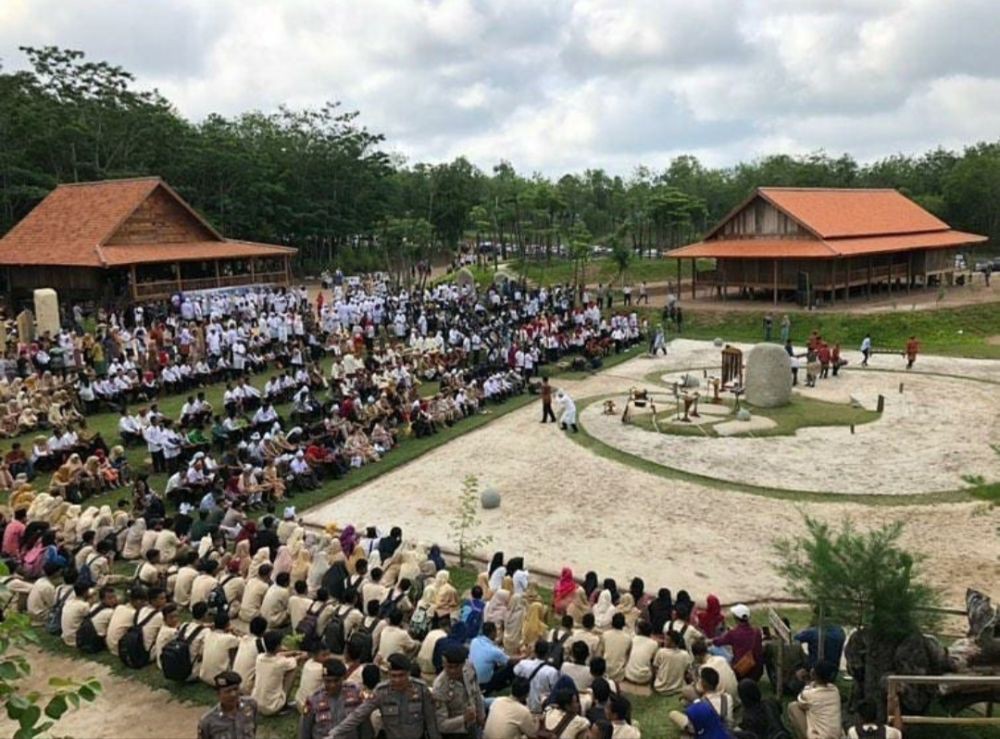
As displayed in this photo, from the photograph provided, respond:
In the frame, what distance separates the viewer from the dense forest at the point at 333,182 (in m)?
50.8

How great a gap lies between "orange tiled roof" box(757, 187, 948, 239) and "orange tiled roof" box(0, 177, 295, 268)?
82.6 feet

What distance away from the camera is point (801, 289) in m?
41.8

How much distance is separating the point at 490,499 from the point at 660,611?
6507 millimetres

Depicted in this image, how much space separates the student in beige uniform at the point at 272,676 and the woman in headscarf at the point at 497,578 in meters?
3.09

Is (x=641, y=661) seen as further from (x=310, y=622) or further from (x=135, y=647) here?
(x=135, y=647)

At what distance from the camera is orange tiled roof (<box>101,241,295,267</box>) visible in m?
36.6

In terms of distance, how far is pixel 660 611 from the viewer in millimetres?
11172

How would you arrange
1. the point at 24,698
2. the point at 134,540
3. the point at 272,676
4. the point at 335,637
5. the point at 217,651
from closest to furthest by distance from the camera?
the point at 24,698 < the point at 272,676 < the point at 217,651 < the point at 335,637 < the point at 134,540

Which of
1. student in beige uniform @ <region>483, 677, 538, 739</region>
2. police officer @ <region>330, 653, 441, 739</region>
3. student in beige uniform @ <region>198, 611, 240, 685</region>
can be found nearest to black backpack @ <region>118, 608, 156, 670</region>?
student in beige uniform @ <region>198, 611, 240, 685</region>

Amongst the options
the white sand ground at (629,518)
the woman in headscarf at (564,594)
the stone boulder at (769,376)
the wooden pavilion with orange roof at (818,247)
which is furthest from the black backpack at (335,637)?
the wooden pavilion with orange roof at (818,247)

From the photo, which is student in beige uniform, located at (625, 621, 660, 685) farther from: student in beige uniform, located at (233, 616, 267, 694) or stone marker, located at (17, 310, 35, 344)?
stone marker, located at (17, 310, 35, 344)

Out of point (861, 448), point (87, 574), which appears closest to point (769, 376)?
point (861, 448)

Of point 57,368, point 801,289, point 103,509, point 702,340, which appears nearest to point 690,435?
point 103,509

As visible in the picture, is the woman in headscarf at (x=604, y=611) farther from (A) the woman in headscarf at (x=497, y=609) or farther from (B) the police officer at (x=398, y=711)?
(B) the police officer at (x=398, y=711)
